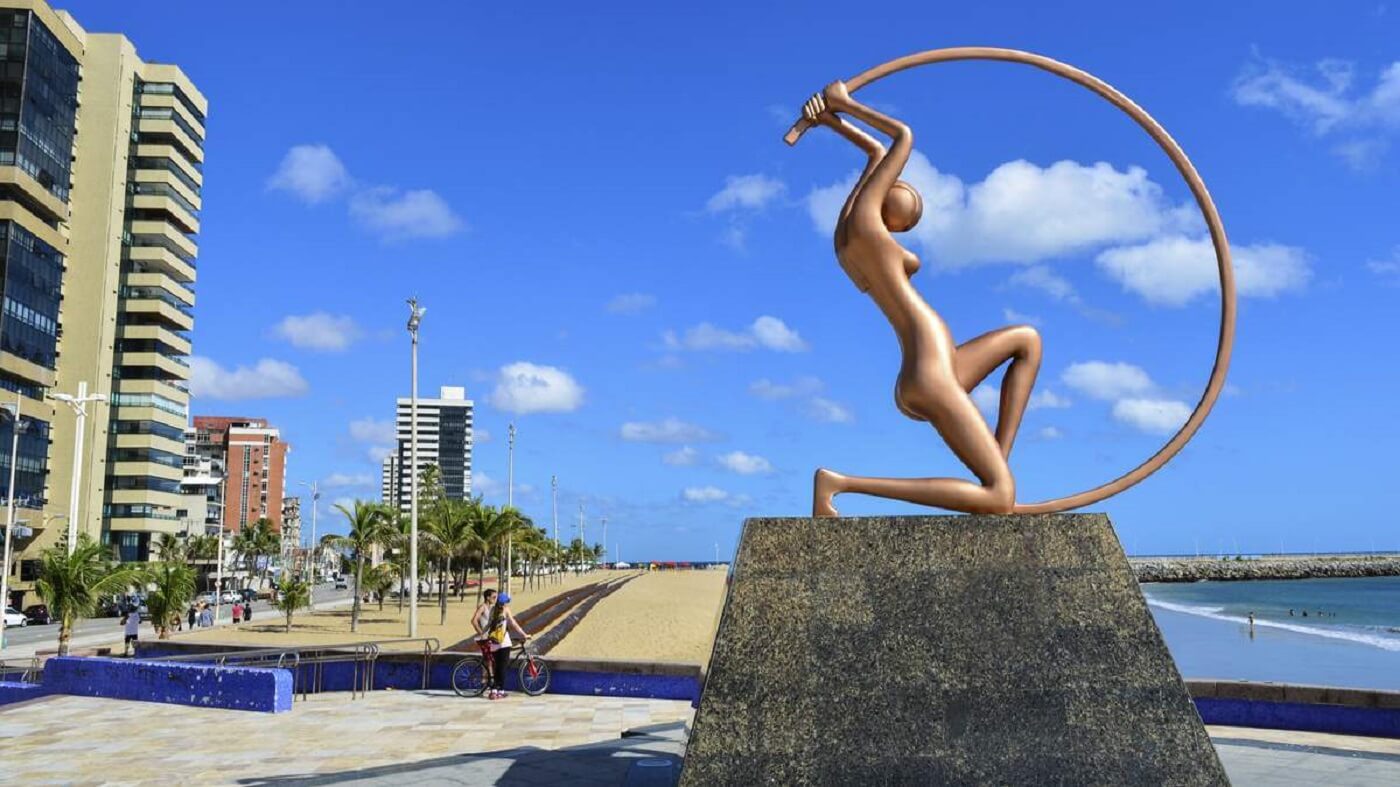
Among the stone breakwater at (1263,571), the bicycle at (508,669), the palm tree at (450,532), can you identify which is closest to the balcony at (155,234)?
the palm tree at (450,532)

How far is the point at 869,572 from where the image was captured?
846cm

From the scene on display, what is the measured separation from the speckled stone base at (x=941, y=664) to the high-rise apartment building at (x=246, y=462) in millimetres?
150972

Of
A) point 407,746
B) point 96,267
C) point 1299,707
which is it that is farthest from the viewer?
point 96,267

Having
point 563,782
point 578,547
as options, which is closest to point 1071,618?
point 563,782

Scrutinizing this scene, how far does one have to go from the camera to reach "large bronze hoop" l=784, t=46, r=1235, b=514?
9.01 m

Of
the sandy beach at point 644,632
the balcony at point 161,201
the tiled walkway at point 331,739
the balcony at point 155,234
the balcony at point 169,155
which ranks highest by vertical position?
the balcony at point 169,155

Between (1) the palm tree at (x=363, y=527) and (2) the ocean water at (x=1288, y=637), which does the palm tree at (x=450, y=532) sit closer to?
(1) the palm tree at (x=363, y=527)

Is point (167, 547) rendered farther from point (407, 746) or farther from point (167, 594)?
point (407, 746)

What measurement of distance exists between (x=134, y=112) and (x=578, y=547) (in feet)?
321

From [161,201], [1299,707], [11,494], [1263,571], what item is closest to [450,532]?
[11,494]

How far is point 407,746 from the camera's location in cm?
1252

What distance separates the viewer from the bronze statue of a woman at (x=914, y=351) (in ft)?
29.2

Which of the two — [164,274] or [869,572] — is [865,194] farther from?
[164,274]

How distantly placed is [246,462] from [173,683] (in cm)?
14965
